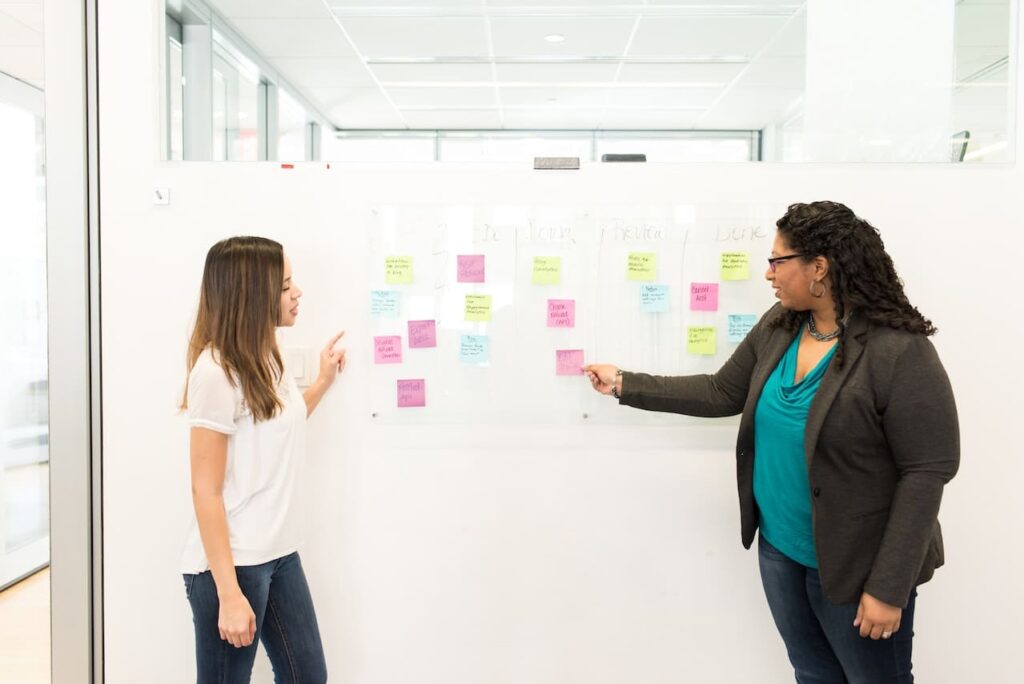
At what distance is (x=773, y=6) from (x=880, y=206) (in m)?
0.73

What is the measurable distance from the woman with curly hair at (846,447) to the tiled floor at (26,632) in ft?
8.42

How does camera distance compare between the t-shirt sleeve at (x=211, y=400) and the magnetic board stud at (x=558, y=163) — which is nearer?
the t-shirt sleeve at (x=211, y=400)

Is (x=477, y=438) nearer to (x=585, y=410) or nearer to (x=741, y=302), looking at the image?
(x=585, y=410)

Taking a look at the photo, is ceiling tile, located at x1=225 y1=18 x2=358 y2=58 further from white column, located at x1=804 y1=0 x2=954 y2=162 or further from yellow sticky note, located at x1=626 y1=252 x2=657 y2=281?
white column, located at x1=804 y1=0 x2=954 y2=162

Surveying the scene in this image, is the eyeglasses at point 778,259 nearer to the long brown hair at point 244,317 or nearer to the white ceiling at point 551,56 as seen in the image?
the white ceiling at point 551,56

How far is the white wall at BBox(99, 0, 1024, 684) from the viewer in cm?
191

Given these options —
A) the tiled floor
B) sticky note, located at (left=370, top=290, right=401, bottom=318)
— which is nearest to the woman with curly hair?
sticky note, located at (left=370, top=290, right=401, bottom=318)

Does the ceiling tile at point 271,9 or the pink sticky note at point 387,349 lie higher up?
the ceiling tile at point 271,9

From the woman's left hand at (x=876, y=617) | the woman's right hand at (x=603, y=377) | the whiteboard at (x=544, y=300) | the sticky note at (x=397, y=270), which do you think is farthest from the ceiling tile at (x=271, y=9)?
the woman's left hand at (x=876, y=617)

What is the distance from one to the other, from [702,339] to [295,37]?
64.2 inches

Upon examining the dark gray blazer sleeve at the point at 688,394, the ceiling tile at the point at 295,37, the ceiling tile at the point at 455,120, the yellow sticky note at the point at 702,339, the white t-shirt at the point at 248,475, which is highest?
the ceiling tile at the point at 295,37

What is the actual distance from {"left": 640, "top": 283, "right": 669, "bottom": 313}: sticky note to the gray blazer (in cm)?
62

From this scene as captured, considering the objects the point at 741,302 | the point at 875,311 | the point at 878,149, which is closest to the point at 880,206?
the point at 878,149

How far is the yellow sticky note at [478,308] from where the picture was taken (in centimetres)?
194
